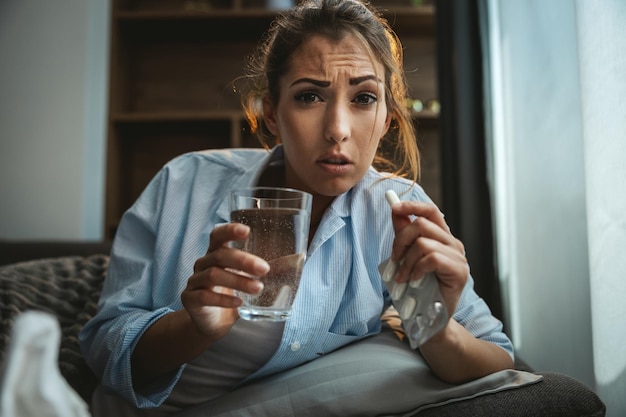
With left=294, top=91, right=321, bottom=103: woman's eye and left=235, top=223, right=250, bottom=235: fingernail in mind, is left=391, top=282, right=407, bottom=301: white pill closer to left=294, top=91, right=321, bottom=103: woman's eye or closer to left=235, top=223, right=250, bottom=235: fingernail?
left=235, top=223, right=250, bottom=235: fingernail

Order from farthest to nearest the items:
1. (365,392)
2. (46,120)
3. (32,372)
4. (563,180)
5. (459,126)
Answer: (46,120) < (459,126) < (563,180) < (365,392) < (32,372)

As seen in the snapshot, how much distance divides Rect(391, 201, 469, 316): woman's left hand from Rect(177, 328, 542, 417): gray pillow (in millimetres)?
181

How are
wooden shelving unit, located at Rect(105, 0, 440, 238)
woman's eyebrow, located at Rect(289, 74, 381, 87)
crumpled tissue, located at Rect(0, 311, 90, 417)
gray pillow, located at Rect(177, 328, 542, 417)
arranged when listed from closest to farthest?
crumpled tissue, located at Rect(0, 311, 90, 417)
gray pillow, located at Rect(177, 328, 542, 417)
woman's eyebrow, located at Rect(289, 74, 381, 87)
wooden shelving unit, located at Rect(105, 0, 440, 238)

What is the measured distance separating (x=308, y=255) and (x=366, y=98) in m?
0.35

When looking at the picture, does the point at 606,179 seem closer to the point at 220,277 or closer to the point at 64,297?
the point at 220,277

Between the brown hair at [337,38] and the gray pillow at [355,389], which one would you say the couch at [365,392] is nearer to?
the gray pillow at [355,389]

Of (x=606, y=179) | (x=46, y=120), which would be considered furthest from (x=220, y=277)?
(x=46, y=120)

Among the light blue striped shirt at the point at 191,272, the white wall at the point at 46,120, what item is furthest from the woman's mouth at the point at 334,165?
the white wall at the point at 46,120

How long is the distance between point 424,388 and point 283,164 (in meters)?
0.71

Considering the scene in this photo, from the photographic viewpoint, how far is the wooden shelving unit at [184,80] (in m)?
3.45

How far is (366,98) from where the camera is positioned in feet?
3.97

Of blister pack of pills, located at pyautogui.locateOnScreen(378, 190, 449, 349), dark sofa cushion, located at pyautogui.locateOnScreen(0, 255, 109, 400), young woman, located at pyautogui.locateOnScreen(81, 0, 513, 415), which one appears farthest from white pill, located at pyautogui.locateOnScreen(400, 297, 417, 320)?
dark sofa cushion, located at pyautogui.locateOnScreen(0, 255, 109, 400)

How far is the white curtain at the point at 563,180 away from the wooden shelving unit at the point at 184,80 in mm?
1389

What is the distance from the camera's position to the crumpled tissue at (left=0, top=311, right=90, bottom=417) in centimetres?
43
